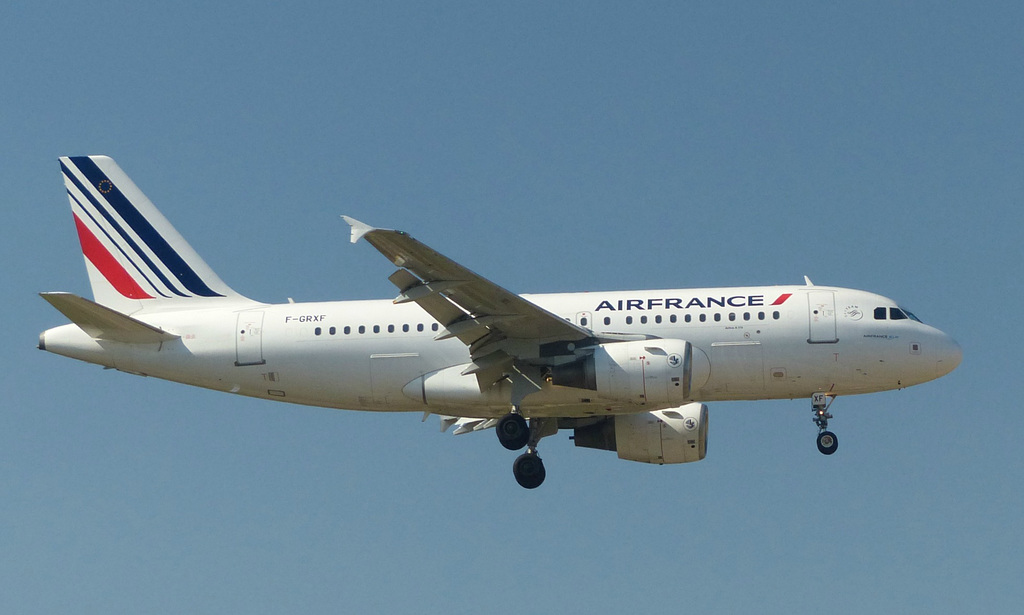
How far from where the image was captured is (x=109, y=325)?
38156 millimetres

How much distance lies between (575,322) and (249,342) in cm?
871

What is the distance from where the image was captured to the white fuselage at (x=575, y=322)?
3662 centimetres

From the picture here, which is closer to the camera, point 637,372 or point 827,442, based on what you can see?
point 637,372

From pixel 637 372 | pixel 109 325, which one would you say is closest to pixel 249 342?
pixel 109 325

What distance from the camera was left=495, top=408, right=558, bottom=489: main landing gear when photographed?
37.2 metres

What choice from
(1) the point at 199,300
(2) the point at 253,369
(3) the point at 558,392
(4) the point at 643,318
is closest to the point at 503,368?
(3) the point at 558,392

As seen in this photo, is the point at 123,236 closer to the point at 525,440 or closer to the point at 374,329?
the point at 374,329

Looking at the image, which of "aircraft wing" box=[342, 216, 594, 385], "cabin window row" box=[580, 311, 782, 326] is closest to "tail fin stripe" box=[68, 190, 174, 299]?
"aircraft wing" box=[342, 216, 594, 385]

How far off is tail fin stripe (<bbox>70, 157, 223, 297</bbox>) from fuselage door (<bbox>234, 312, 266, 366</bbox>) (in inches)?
96.4

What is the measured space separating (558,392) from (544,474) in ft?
9.89

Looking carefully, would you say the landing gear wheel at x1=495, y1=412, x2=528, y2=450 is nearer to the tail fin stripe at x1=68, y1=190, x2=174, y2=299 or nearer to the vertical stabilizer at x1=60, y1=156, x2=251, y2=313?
the vertical stabilizer at x1=60, y1=156, x2=251, y2=313

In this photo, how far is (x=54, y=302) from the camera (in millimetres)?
36000

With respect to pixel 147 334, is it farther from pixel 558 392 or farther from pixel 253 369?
pixel 558 392

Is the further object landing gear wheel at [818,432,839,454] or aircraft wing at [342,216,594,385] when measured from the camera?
landing gear wheel at [818,432,839,454]
